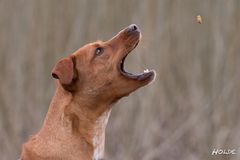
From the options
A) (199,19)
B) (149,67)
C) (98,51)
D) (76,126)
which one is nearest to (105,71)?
(98,51)

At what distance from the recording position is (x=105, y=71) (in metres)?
7.09

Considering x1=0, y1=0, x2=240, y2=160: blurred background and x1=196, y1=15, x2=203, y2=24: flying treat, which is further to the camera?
x1=0, y1=0, x2=240, y2=160: blurred background

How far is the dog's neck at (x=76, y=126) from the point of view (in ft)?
22.0

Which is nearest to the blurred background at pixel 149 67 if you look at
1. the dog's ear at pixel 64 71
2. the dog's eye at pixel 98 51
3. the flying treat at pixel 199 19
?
the flying treat at pixel 199 19

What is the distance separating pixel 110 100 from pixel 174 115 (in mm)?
4694

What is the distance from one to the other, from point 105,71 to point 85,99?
12.3 inches

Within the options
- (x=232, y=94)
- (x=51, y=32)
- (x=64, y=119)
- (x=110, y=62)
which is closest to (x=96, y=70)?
(x=110, y=62)

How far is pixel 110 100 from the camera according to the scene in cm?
704

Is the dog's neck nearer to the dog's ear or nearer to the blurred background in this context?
the dog's ear

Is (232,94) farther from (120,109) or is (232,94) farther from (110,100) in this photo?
(110,100)

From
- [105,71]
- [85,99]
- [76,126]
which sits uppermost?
[105,71]

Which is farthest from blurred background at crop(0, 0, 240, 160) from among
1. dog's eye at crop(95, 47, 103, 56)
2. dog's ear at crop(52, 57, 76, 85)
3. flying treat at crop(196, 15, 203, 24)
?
dog's ear at crop(52, 57, 76, 85)

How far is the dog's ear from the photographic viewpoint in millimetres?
6824

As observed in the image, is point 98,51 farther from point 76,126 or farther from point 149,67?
point 149,67
